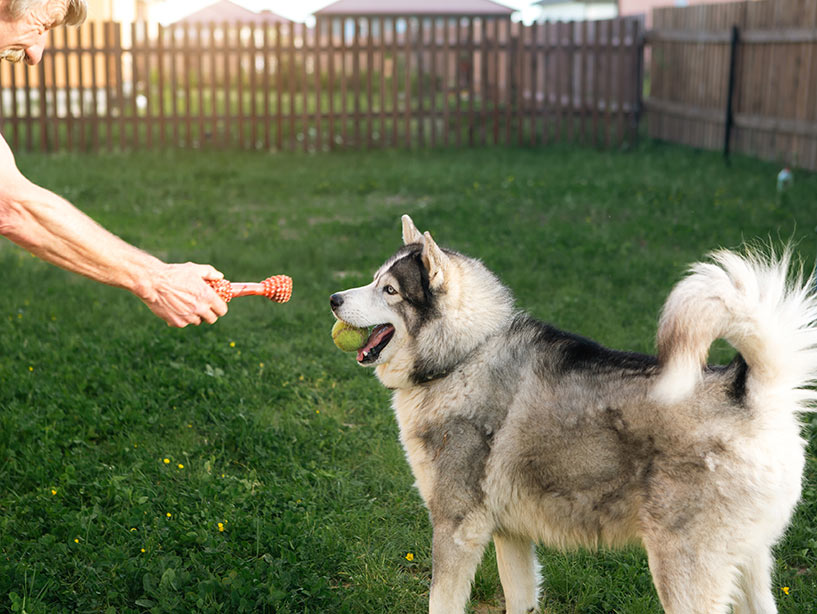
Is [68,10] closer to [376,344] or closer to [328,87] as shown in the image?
[376,344]

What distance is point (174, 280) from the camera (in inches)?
123

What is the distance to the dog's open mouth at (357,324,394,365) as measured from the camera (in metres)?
3.62

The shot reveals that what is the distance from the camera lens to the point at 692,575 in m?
Result: 2.82

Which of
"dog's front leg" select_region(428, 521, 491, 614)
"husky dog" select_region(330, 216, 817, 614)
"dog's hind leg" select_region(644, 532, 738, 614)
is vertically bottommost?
"dog's front leg" select_region(428, 521, 491, 614)

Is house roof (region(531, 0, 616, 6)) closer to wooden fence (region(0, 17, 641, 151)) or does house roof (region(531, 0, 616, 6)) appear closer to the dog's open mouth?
wooden fence (region(0, 17, 641, 151))

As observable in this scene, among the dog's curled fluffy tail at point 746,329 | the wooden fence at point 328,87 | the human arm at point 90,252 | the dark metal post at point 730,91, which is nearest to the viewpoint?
the dog's curled fluffy tail at point 746,329

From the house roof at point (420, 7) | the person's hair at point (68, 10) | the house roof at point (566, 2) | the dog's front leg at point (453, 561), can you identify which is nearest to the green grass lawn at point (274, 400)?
the dog's front leg at point (453, 561)

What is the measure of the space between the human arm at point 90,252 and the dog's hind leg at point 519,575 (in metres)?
1.49

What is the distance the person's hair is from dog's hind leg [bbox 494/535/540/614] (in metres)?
2.56

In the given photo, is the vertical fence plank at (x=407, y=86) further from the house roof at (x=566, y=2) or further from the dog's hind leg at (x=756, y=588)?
the house roof at (x=566, y=2)

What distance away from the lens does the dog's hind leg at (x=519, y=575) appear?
3.56 meters

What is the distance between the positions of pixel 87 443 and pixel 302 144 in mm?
11174

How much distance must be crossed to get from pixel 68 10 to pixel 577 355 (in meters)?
2.25

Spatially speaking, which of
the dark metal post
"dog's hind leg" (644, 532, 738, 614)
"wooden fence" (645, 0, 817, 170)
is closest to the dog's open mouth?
"dog's hind leg" (644, 532, 738, 614)
